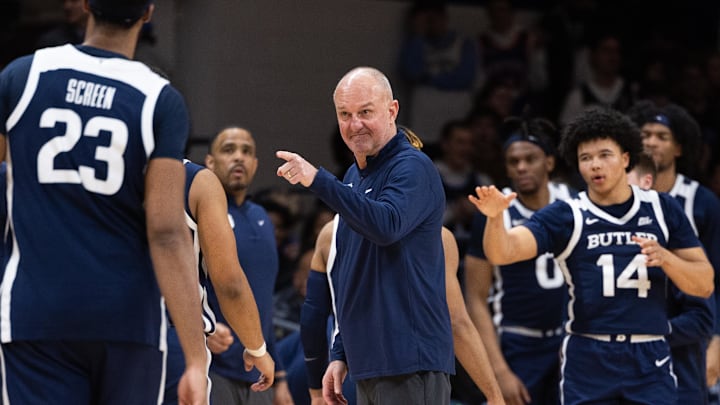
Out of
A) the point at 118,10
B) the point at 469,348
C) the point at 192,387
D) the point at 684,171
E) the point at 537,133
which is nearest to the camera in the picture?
the point at 192,387

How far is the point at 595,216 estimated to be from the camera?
6090 mm

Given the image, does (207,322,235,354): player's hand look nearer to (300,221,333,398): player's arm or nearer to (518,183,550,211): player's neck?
(300,221,333,398): player's arm

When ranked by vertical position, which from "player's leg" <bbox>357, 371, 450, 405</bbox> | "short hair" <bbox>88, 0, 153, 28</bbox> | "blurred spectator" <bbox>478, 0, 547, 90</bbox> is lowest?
"player's leg" <bbox>357, 371, 450, 405</bbox>

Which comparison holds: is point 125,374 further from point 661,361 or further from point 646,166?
point 646,166

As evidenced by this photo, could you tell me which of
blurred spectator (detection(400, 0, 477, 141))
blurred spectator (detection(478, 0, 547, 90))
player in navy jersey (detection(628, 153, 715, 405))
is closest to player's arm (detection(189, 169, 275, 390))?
player in navy jersey (detection(628, 153, 715, 405))

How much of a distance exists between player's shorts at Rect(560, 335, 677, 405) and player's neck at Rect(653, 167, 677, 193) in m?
1.53

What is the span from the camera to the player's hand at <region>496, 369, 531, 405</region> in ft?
24.4

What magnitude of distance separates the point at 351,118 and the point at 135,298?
64.4 inches

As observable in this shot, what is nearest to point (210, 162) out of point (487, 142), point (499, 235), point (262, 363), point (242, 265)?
point (242, 265)

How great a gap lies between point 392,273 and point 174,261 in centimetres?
144

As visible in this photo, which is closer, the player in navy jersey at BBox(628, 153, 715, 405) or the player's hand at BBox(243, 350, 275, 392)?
the player's hand at BBox(243, 350, 275, 392)

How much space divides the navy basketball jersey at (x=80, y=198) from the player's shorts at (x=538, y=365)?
14.2ft

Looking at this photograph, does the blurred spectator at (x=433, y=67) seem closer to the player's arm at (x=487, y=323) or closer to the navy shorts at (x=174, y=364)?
the player's arm at (x=487, y=323)

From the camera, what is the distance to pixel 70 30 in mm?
9266
